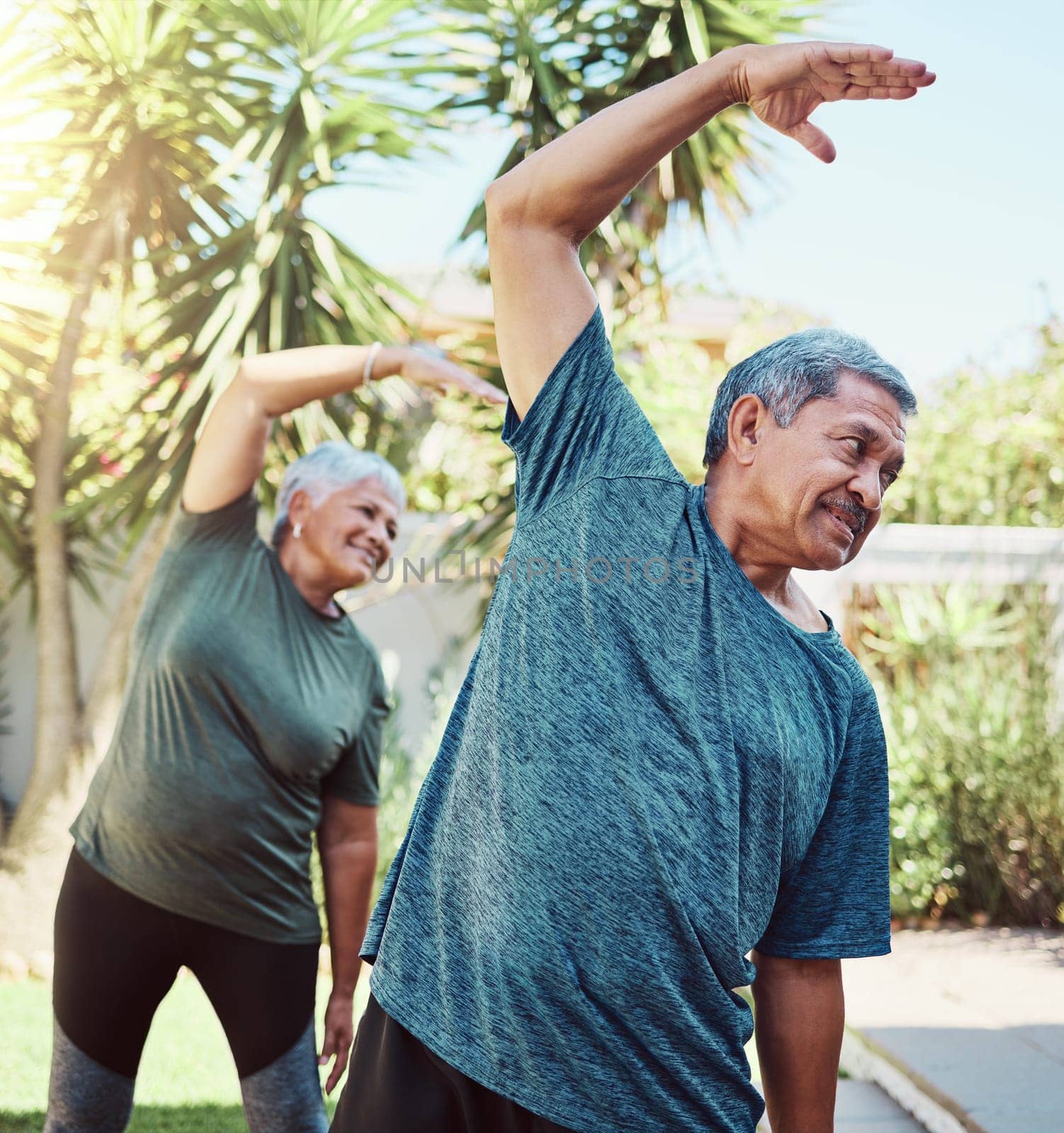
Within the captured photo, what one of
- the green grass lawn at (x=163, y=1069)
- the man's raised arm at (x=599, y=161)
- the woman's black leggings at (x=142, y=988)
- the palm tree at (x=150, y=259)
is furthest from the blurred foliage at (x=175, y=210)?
the man's raised arm at (x=599, y=161)

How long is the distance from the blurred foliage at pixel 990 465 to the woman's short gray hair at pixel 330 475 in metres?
5.28

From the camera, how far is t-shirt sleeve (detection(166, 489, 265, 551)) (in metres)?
2.30

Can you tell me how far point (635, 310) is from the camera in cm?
600

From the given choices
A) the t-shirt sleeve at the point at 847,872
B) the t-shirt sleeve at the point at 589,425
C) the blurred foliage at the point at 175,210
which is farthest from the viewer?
the blurred foliage at the point at 175,210

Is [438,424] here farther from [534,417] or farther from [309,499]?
[534,417]

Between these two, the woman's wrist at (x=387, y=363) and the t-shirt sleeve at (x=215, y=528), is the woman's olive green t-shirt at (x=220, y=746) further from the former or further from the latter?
the woman's wrist at (x=387, y=363)

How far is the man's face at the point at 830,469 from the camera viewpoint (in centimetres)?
135

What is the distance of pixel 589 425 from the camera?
1352 millimetres

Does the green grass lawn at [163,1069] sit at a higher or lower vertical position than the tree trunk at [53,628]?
lower

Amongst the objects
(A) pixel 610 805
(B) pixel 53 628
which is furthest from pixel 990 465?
(A) pixel 610 805

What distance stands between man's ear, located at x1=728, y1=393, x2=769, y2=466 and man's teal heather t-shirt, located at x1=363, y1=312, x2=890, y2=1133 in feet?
0.31

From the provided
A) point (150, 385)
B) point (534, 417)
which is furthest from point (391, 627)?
point (534, 417)

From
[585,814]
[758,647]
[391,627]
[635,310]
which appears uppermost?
[635,310]

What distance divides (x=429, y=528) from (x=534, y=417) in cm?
452
